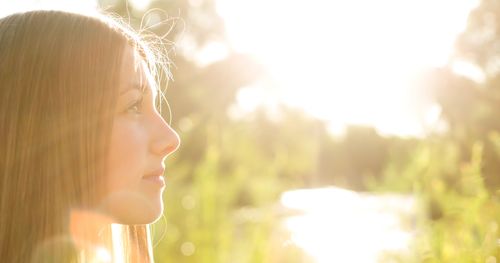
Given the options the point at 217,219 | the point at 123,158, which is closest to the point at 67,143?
the point at 123,158

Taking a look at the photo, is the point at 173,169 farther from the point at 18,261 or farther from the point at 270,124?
the point at 270,124

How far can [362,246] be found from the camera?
3.88m

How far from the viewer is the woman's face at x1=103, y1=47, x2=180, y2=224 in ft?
5.25

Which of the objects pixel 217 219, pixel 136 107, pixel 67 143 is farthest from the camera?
pixel 217 219

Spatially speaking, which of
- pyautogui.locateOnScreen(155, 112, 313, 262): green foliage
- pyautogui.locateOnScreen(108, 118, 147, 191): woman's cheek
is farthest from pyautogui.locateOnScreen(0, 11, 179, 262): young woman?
pyautogui.locateOnScreen(155, 112, 313, 262): green foliage

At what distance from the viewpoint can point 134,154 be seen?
1.60 meters

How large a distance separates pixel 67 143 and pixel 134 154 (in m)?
0.16

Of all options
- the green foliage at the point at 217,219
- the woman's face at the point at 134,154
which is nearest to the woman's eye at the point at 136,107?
the woman's face at the point at 134,154

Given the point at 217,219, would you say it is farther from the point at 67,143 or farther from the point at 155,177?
the point at 67,143

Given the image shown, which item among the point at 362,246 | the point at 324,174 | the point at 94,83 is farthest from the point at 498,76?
the point at 324,174

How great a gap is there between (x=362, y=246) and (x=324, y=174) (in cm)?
2221

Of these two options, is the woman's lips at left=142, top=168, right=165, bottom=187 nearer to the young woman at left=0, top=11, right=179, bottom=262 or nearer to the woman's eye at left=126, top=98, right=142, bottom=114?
the young woman at left=0, top=11, right=179, bottom=262

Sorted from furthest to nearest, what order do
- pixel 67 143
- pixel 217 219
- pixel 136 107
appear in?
pixel 217 219
pixel 136 107
pixel 67 143

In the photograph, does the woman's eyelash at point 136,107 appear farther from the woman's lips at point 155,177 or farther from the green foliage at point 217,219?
the green foliage at point 217,219
